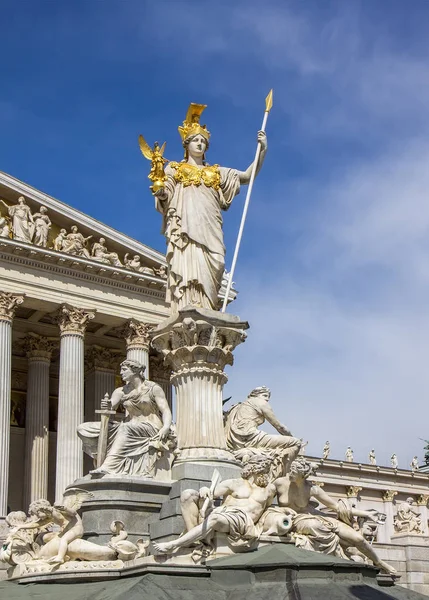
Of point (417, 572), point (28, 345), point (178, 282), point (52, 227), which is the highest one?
point (52, 227)

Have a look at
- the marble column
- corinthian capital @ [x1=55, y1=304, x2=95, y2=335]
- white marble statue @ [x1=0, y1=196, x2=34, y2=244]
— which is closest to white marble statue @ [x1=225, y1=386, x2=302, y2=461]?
the marble column

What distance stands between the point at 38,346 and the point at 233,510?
35553 mm

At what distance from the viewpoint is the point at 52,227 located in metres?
43.5

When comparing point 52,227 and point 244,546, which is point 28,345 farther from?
point 244,546

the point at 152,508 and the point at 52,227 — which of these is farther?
the point at 52,227

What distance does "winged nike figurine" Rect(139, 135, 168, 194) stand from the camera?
46.1 ft

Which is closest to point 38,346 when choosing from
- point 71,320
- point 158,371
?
point 71,320

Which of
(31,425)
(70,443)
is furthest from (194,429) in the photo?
(31,425)

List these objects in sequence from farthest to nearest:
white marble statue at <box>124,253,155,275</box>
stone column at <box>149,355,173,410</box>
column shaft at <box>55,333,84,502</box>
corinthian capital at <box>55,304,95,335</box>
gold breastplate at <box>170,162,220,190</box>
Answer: stone column at <box>149,355,173,410</box> < white marble statue at <box>124,253,155,275</box> < corinthian capital at <box>55,304,95,335</box> < column shaft at <box>55,333,84,502</box> < gold breastplate at <box>170,162,220,190</box>

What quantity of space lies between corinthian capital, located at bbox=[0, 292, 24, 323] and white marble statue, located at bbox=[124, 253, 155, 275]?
607cm

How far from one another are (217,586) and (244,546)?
0.74m

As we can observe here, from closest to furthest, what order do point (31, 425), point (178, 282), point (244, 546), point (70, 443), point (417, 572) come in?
point (244, 546)
point (178, 282)
point (417, 572)
point (70, 443)
point (31, 425)

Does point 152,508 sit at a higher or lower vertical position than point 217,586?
higher

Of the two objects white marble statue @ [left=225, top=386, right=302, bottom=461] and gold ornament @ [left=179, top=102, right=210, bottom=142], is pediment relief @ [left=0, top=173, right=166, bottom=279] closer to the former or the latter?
gold ornament @ [left=179, top=102, right=210, bottom=142]
